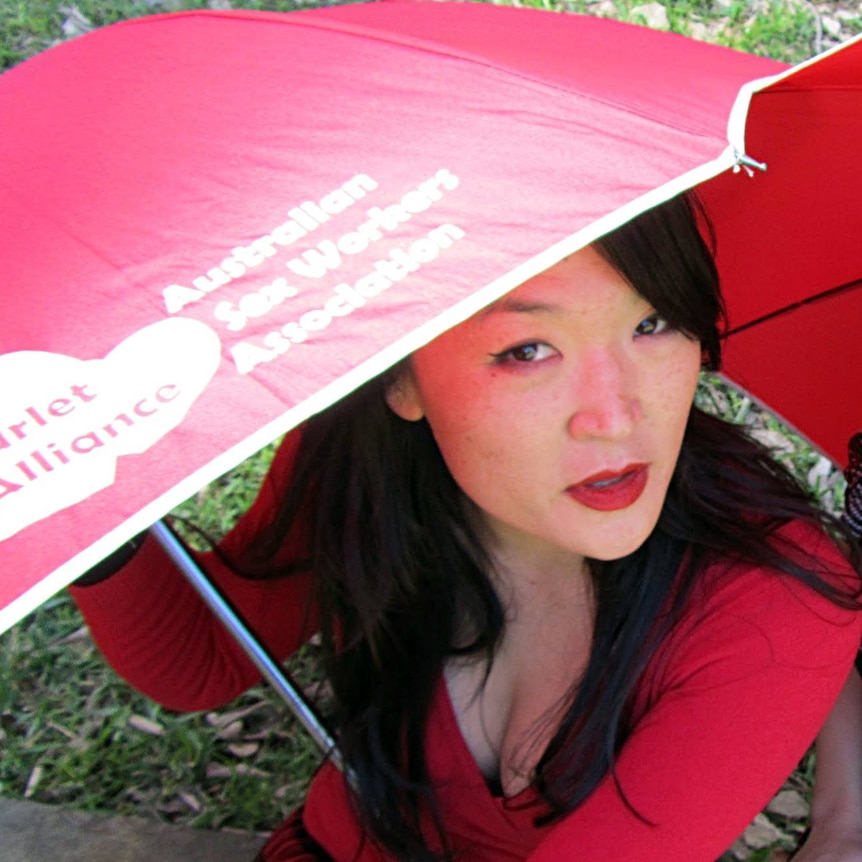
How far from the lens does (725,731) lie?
5.95 feet

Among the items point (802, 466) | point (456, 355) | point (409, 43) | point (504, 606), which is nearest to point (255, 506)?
point (504, 606)

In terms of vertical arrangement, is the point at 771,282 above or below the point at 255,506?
above

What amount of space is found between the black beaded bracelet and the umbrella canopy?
31.5 inches

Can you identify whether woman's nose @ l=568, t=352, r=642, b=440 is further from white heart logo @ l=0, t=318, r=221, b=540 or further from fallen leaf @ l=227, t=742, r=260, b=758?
fallen leaf @ l=227, t=742, r=260, b=758

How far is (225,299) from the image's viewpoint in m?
1.20

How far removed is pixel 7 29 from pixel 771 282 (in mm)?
3745

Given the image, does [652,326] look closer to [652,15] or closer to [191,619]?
[191,619]

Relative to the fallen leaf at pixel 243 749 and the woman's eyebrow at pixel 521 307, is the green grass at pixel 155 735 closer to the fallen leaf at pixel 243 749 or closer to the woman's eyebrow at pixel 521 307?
the fallen leaf at pixel 243 749

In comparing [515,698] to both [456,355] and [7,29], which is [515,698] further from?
[7,29]

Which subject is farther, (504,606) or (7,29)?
(7,29)

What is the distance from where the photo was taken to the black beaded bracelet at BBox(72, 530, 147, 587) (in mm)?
2086

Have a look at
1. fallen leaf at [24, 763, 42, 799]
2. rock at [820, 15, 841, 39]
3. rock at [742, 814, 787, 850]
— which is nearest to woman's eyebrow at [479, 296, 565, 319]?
rock at [742, 814, 787, 850]

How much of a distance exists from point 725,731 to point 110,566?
1.06 m

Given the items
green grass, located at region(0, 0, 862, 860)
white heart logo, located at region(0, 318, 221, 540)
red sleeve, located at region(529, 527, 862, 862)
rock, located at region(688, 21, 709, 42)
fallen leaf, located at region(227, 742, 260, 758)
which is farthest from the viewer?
rock, located at region(688, 21, 709, 42)
